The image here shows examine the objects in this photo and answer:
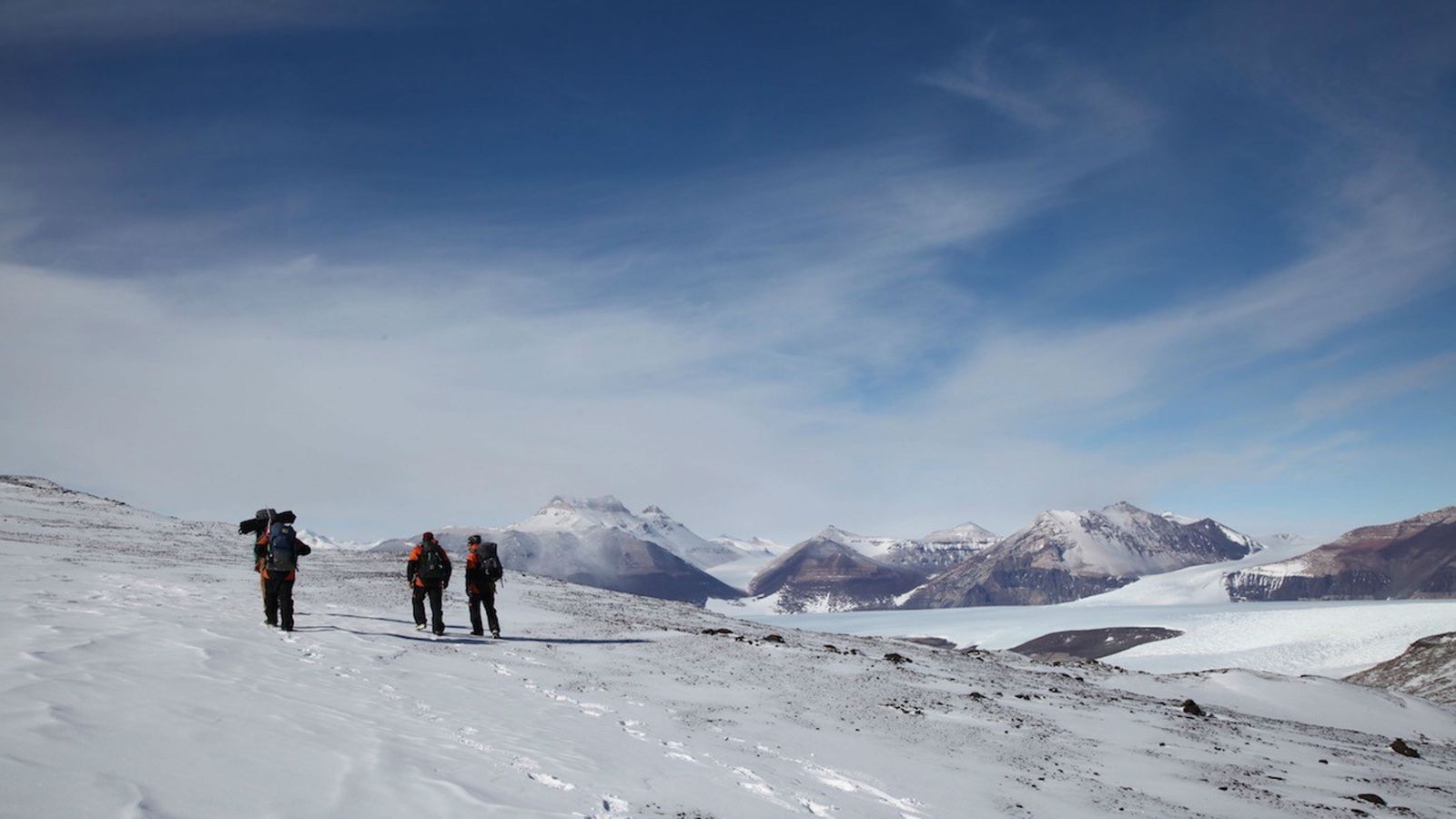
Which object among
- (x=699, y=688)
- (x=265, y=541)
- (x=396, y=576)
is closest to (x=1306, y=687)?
(x=699, y=688)

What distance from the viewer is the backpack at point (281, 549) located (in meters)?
17.9

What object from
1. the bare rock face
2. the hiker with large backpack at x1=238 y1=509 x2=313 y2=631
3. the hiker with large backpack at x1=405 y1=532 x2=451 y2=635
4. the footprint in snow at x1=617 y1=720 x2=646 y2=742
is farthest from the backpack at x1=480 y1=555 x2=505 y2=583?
the bare rock face

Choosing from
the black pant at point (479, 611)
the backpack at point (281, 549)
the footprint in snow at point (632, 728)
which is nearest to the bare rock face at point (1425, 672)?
the footprint in snow at point (632, 728)

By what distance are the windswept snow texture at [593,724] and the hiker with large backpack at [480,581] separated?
2.61 ft

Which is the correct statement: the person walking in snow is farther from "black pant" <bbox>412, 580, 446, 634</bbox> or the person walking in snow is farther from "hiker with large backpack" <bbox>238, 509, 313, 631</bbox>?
"black pant" <bbox>412, 580, 446, 634</bbox>

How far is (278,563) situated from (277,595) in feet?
2.27

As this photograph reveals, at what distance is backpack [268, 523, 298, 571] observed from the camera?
17.9 meters

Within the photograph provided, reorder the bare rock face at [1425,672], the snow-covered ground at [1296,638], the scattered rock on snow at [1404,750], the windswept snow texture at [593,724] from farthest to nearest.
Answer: the snow-covered ground at [1296,638] → the bare rock face at [1425,672] → the scattered rock on snow at [1404,750] → the windswept snow texture at [593,724]

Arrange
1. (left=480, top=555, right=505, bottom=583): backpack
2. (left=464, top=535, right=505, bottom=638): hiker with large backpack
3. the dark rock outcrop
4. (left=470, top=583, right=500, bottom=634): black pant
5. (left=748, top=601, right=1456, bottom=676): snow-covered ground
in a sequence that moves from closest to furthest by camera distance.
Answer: (left=470, top=583, right=500, bottom=634): black pant
(left=464, top=535, right=505, bottom=638): hiker with large backpack
(left=480, top=555, right=505, bottom=583): backpack
(left=748, top=601, right=1456, bottom=676): snow-covered ground
the dark rock outcrop

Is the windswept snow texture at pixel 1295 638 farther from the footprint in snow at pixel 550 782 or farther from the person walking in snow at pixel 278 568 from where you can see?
the footprint in snow at pixel 550 782

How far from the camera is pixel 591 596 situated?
3428 cm

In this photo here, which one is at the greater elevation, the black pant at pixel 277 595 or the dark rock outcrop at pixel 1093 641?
the black pant at pixel 277 595

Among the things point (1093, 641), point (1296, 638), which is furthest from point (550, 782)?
point (1093, 641)

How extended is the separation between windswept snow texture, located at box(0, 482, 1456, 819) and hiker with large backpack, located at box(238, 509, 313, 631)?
960 mm
